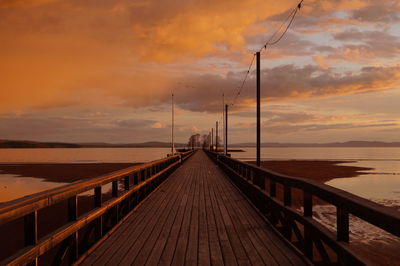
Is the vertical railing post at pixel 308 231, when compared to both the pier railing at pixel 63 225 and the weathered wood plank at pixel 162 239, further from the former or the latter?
the pier railing at pixel 63 225

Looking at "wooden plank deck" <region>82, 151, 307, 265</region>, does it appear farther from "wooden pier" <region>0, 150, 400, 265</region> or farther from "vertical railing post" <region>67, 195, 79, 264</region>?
"vertical railing post" <region>67, 195, 79, 264</region>

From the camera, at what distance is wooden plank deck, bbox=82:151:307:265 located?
494cm

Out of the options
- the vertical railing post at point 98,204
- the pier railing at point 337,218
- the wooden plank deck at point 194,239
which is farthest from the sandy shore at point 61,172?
the pier railing at point 337,218

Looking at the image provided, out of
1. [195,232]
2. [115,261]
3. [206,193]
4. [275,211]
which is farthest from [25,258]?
[206,193]

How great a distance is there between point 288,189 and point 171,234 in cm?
239

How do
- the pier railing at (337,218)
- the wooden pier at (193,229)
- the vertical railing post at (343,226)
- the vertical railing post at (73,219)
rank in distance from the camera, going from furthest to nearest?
the vertical railing post at (73,219)
the vertical railing post at (343,226)
the wooden pier at (193,229)
the pier railing at (337,218)

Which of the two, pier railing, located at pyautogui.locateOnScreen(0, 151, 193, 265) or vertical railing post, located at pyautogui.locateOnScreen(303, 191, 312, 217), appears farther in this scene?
vertical railing post, located at pyautogui.locateOnScreen(303, 191, 312, 217)

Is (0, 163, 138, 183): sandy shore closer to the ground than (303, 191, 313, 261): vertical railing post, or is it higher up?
closer to the ground

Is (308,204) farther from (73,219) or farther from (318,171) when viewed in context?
(318,171)

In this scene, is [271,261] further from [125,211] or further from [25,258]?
[125,211]

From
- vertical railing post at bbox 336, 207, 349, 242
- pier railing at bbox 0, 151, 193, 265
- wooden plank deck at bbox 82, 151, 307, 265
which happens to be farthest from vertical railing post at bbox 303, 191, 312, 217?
pier railing at bbox 0, 151, 193, 265

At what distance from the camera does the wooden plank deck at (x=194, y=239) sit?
4938 millimetres

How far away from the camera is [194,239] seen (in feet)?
20.0

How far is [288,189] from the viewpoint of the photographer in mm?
5852
